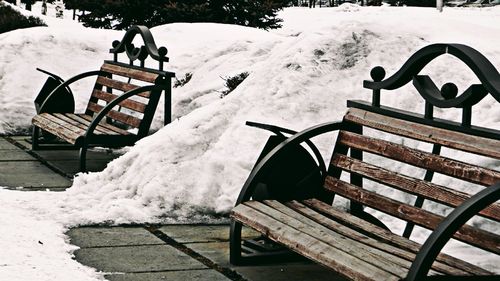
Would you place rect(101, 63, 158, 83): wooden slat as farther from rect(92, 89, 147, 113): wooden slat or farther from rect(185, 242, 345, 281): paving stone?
rect(185, 242, 345, 281): paving stone

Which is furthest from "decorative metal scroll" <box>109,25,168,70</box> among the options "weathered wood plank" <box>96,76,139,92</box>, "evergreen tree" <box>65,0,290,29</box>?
"evergreen tree" <box>65,0,290,29</box>

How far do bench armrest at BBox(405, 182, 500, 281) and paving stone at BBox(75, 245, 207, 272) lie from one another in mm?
1861

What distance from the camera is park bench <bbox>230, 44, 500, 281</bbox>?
438 centimetres

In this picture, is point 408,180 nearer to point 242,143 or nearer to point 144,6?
point 242,143

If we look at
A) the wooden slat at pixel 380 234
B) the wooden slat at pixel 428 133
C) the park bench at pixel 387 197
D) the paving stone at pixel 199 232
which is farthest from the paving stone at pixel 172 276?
the wooden slat at pixel 428 133

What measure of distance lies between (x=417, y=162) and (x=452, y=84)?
430 mm

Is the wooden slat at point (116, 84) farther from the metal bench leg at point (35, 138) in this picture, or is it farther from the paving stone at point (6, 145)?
the paving stone at point (6, 145)

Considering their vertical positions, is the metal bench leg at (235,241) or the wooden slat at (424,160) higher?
the wooden slat at (424,160)

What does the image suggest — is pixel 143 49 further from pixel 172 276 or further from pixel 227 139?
pixel 172 276

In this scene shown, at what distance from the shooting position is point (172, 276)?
5.51 m

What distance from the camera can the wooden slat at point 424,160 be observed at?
179 inches

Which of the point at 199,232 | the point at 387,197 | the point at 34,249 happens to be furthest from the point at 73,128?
the point at 387,197

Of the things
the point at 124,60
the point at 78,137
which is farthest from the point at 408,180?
the point at 124,60

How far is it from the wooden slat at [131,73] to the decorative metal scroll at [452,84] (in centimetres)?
358
